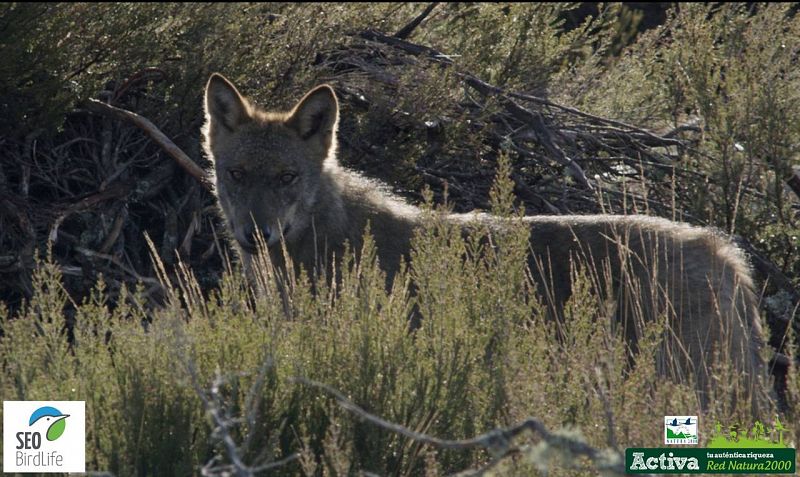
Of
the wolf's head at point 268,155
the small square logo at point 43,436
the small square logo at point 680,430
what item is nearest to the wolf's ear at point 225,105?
the wolf's head at point 268,155

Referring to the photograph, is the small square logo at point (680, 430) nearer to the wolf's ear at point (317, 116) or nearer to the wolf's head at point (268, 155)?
the wolf's head at point (268, 155)

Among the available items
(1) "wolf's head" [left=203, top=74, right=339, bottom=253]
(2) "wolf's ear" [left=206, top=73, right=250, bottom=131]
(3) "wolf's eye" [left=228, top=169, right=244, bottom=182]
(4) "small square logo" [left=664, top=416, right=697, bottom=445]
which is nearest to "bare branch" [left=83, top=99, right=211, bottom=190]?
(1) "wolf's head" [left=203, top=74, right=339, bottom=253]

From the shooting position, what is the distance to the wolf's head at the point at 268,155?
6715 mm

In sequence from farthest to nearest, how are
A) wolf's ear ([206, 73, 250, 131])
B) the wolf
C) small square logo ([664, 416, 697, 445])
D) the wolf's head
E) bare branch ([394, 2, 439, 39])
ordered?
bare branch ([394, 2, 439, 39]) < wolf's ear ([206, 73, 250, 131]) < the wolf's head < the wolf < small square logo ([664, 416, 697, 445])

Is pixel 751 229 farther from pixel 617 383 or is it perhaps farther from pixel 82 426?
pixel 82 426

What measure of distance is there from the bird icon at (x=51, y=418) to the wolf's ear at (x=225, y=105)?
296 cm

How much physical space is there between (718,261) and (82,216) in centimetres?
448

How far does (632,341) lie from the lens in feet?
20.1

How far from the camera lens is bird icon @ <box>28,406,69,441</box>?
177 inches

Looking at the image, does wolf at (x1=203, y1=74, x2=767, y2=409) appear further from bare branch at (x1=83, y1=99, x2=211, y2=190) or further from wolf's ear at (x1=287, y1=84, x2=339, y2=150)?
bare branch at (x1=83, y1=99, x2=211, y2=190)

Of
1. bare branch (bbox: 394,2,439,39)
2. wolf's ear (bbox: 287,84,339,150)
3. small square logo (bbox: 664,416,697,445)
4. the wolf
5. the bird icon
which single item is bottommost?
small square logo (bbox: 664,416,697,445)

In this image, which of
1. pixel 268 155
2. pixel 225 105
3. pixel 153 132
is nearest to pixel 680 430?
pixel 268 155

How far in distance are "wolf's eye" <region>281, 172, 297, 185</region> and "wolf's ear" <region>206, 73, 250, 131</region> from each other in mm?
532

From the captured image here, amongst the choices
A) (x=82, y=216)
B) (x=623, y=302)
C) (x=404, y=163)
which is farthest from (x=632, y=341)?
(x=82, y=216)
